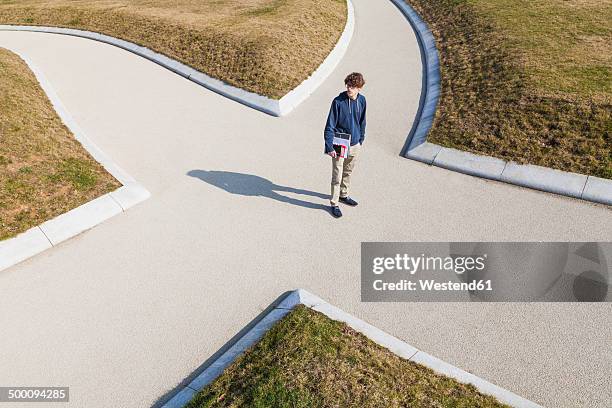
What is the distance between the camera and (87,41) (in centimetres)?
1686

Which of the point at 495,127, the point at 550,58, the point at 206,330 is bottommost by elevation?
the point at 206,330

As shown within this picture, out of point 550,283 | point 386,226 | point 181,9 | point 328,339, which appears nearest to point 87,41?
point 181,9

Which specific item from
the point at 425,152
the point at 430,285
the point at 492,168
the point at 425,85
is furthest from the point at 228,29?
the point at 430,285

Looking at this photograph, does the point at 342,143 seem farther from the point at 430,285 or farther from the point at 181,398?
the point at 181,398

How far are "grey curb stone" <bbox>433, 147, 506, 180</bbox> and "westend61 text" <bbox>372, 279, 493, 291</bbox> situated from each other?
8.90 ft

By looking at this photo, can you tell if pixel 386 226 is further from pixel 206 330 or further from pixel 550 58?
pixel 550 58

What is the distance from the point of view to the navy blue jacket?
22.8 ft

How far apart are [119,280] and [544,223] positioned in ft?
21.6

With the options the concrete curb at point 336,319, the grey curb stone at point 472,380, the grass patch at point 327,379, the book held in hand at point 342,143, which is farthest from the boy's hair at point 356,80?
the grey curb stone at point 472,380

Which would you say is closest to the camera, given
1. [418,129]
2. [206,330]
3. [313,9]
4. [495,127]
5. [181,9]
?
[206,330]

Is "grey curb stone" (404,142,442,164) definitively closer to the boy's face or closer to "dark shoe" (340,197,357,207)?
"dark shoe" (340,197,357,207)

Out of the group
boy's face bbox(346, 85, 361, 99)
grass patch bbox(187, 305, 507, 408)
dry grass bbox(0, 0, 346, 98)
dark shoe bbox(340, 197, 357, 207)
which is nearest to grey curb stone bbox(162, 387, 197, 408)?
grass patch bbox(187, 305, 507, 408)

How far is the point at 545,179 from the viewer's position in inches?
303

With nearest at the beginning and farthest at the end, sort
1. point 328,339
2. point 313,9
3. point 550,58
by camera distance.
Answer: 1. point 328,339
2. point 550,58
3. point 313,9
